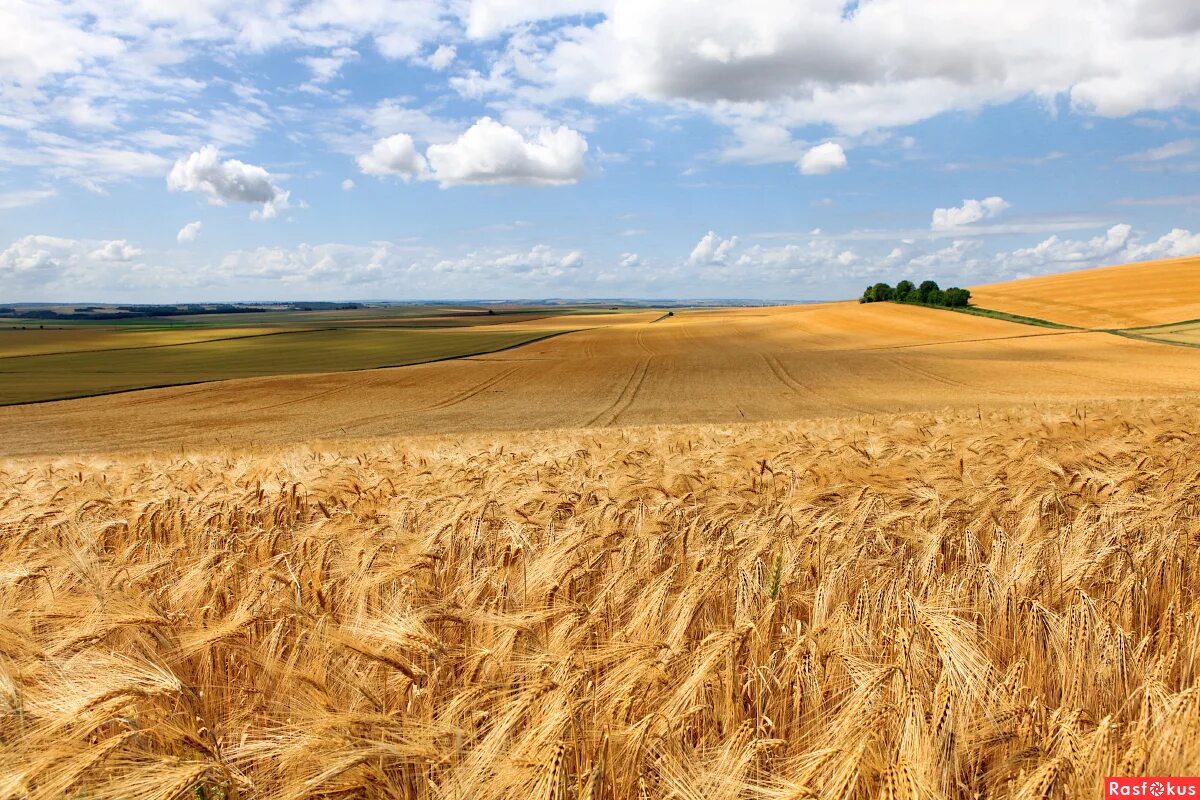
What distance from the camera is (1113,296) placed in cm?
7556

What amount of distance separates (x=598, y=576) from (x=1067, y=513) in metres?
2.83

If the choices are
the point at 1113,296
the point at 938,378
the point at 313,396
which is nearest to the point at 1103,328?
the point at 1113,296

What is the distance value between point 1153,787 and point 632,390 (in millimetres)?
39146

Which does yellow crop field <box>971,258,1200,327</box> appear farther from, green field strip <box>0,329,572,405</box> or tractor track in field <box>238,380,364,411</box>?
tractor track in field <box>238,380,364,411</box>

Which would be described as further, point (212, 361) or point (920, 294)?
point (920, 294)

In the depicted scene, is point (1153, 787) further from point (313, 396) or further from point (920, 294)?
point (920, 294)

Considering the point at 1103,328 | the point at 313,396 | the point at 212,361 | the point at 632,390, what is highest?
the point at 1103,328

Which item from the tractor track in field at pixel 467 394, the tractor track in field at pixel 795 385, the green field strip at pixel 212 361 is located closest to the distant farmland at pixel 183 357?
the green field strip at pixel 212 361

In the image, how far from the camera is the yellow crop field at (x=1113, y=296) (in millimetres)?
66188

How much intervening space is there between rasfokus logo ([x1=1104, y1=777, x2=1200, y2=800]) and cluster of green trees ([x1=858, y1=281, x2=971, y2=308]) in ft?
305

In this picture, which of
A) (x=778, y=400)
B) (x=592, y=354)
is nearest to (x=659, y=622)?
(x=778, y=400)

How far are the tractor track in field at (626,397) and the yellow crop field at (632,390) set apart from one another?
0.09 m

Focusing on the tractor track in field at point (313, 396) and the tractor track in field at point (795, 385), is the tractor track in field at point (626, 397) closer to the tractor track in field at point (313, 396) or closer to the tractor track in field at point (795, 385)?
the tractor track in field at point (795, 385)

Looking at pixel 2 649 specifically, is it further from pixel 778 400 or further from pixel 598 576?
pixel 778 400
